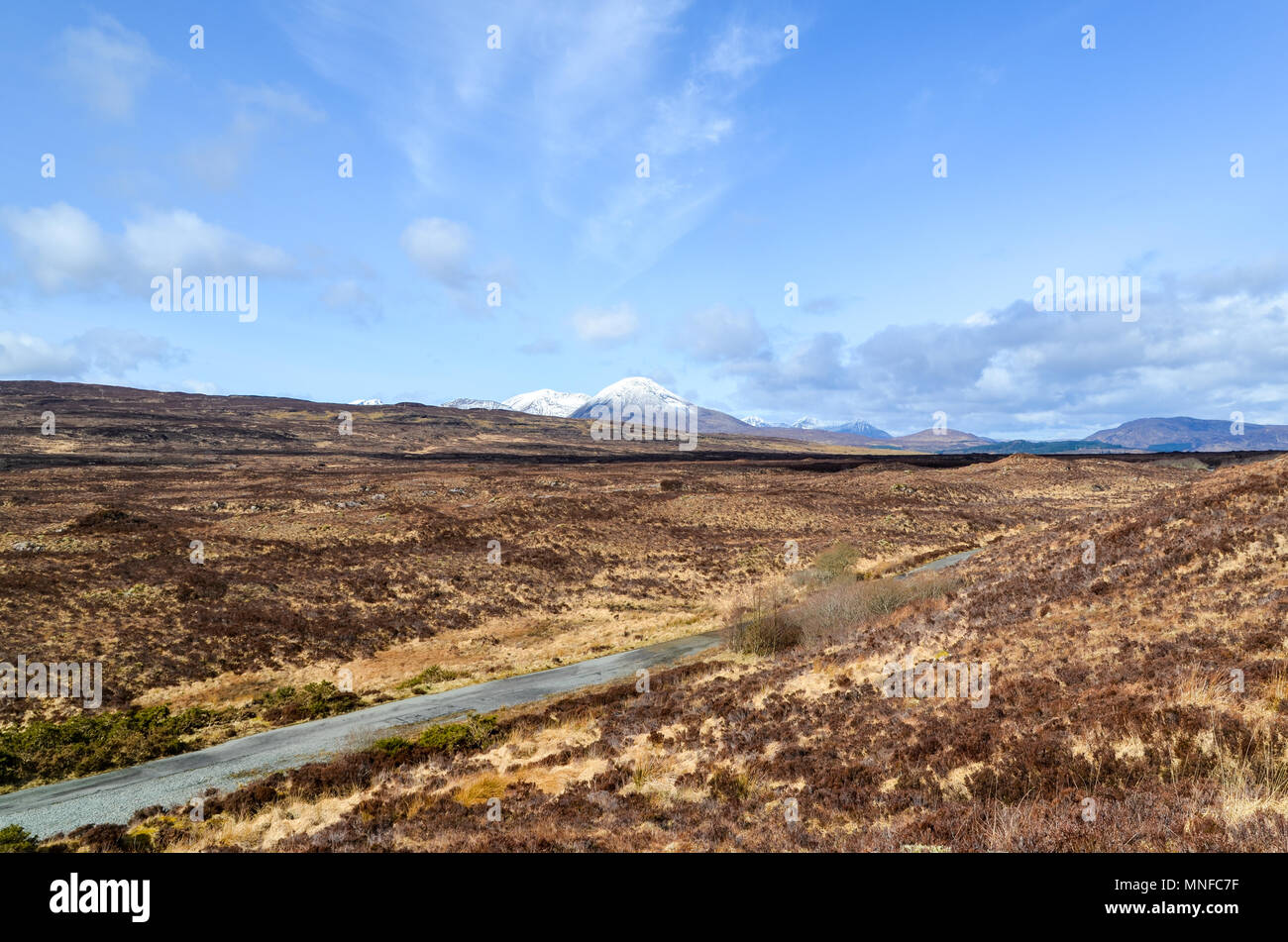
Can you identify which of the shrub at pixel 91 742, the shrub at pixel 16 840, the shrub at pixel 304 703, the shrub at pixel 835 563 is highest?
the shrub at pixel 835 563

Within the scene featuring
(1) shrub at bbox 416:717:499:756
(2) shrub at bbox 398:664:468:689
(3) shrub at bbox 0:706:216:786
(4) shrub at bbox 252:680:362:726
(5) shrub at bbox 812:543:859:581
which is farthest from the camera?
(5) shrub at bbox 812:543:859:581

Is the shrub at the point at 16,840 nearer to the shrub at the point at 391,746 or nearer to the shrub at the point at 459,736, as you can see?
the shrub at the point at 391,746

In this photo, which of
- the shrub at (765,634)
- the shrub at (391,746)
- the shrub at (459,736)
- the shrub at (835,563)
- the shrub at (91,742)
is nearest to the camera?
the shrub at (391,746)

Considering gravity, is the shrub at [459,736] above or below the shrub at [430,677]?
above

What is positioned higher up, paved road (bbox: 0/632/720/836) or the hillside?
the hillside

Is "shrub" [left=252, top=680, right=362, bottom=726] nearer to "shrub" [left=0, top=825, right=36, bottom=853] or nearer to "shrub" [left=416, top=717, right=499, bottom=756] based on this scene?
"shrub" [left=416, top=717, right=499, bottom=756]

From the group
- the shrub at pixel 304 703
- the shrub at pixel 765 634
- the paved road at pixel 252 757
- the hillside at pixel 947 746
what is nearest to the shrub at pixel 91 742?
the paved road at pixel 252 757

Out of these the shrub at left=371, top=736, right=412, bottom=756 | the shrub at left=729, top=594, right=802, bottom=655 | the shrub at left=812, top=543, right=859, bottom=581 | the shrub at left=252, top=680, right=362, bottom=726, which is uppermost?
the shrub at left=812, top=543, right=859, bottom=581

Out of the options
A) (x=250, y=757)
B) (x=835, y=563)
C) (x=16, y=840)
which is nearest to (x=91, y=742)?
(x=250, y=757)

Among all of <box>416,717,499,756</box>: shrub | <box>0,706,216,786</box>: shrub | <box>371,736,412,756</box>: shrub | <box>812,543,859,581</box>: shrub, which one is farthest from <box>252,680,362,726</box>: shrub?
<box>812,543,859,581</box>: shrub
